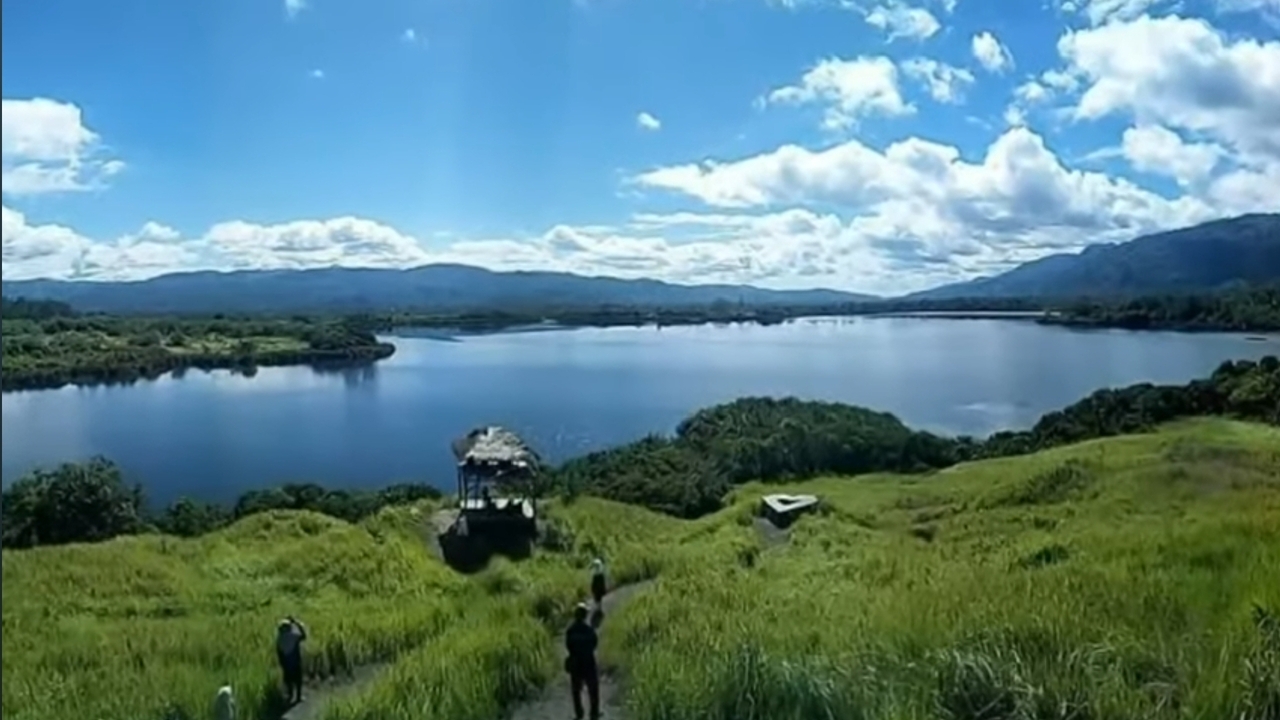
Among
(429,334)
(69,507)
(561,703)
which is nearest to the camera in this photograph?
(561,703)

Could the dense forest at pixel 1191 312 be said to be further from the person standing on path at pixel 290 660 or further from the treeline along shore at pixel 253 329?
the person standing on path at pixel 290 660

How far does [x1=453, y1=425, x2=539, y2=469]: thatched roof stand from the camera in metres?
11.7

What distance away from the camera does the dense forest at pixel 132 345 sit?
683 centimetres

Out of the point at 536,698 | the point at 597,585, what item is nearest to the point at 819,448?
the point at 597,585

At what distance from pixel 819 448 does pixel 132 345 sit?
986cm

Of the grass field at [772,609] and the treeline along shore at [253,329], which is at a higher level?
the treeline along shore at [253,329]

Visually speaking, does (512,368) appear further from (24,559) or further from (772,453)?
(24,559)

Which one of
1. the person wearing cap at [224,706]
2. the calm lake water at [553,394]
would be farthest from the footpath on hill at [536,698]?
the calm lake water at [553,394]

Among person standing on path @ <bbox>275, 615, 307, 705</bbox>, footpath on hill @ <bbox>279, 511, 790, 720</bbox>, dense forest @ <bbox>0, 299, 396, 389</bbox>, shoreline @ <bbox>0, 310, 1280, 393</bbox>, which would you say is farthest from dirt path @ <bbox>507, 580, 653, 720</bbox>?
dense forest @ <bbox>0, 299, 396, 389</bbox>

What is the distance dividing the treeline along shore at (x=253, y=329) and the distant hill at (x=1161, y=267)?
23.7 inches

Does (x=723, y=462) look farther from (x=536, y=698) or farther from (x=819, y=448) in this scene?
(x=536, y=698)

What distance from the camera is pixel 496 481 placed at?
1166 cm

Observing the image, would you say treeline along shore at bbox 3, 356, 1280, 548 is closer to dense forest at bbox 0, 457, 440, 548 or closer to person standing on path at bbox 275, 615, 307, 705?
dense forest at bbox 0, 457, 440, 548

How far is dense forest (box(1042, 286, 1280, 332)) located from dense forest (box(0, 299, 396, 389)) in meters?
9.83
